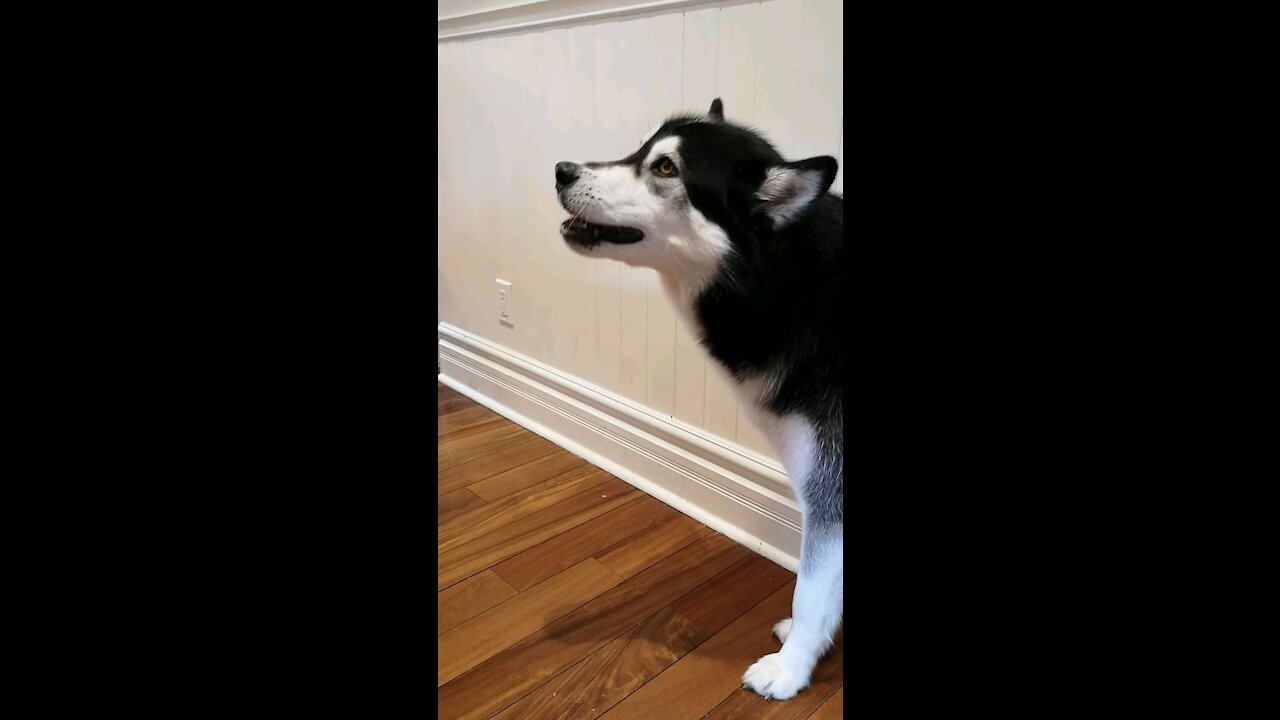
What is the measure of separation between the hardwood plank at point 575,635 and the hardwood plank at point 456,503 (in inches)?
14.2

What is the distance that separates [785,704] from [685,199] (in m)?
0.70

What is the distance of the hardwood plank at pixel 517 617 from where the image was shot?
1034 mm

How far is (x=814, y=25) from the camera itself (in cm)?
105

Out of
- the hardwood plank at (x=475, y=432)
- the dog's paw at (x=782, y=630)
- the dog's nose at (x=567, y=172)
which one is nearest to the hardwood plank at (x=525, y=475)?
the hardwood plank at (x=475, y=432)

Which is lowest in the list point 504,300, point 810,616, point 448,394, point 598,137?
point 810,616

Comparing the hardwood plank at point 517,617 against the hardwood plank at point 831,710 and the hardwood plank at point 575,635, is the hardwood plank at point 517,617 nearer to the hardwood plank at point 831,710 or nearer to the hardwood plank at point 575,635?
the hardwood plank at point 575,635

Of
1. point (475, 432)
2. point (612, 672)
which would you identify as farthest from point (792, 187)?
point (475, 432)

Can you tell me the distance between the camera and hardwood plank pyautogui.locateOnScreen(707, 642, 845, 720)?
0.97m

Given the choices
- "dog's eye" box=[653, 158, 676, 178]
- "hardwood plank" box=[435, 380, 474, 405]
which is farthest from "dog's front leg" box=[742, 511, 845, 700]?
"hardwood plank" box=[435, 380, 474, 405]

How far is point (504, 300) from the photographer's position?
5.86ft

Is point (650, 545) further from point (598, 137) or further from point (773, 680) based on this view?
point (598, 137)

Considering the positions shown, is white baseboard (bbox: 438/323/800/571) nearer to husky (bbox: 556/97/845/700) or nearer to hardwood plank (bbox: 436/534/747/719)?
hardwood plank (bbox: 436/534/747/719)
